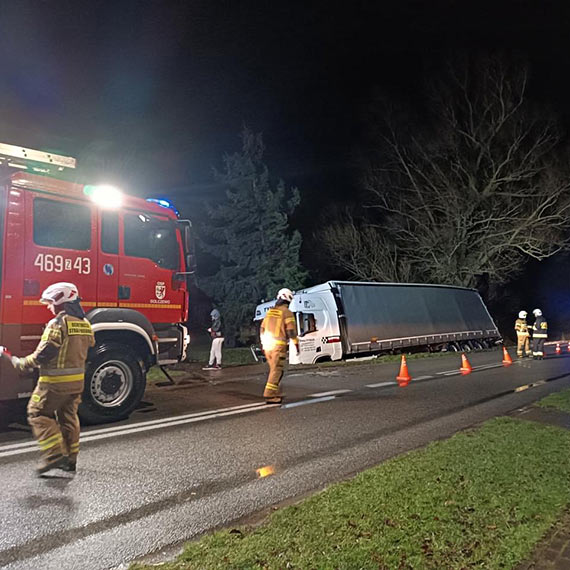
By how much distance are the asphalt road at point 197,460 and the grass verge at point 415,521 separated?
0.45 meters

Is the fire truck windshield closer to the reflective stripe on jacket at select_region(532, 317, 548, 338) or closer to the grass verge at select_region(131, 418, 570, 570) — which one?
the grass verge at select_region(131, 418, 570, 570)

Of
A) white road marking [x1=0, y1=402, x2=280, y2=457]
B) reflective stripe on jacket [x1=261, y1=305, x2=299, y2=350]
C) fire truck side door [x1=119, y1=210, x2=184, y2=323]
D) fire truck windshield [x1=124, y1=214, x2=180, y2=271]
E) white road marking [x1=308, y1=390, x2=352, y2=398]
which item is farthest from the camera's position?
white road marking [x1=308, y1=390, x2=352, y2=398]

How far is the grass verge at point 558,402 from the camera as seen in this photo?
8438mm

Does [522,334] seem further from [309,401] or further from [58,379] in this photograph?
[58,379]

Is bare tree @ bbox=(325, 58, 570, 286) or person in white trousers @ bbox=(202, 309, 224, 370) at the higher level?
bare tree @ bbox=(325, 58, 570, 286)

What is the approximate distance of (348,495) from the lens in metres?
4.24

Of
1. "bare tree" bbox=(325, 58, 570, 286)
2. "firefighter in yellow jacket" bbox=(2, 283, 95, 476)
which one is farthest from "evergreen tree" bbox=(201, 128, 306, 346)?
"firefighter in yellow jacket" bbox=(2, 283, 95, 476)

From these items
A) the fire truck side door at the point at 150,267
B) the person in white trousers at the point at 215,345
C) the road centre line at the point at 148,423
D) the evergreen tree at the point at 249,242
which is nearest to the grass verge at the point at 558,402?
the road centre line at the point at 148,423

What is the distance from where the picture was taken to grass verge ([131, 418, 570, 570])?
10.4 ft

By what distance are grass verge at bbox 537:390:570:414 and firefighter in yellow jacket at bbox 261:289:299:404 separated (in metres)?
4.16

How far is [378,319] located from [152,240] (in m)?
12.5

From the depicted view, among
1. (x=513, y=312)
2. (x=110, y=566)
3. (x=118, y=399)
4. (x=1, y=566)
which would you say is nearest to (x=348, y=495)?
(x=110, y=566)

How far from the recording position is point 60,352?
15.8 ft

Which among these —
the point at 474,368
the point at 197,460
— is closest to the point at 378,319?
the point at 474,368
